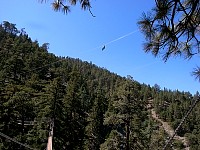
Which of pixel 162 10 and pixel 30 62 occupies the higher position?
pixel 30 62

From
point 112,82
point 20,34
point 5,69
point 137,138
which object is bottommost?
point 137,138

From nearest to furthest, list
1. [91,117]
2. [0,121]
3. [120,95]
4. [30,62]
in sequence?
[120,95], [0,121], [91,117], [30,62]

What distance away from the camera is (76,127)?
3859cm

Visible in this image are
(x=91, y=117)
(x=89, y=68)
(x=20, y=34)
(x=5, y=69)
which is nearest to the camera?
(x=91, y=117)

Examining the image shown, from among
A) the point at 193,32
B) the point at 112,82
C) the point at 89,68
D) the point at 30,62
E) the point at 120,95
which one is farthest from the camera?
the point at 89,68

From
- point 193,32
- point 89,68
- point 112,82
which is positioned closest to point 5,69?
point 193,32

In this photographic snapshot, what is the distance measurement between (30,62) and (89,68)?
333 ft

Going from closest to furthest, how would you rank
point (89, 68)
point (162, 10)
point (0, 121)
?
point (162, 10) < point (0, 121) < point (89, 68)

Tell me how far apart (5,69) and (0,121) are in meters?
29.9

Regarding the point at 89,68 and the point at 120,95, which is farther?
the point at 89,68

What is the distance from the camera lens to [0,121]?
110 feet

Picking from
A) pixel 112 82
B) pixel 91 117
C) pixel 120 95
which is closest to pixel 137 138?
pixel 120 95

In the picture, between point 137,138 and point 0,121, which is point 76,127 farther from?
point 137,138

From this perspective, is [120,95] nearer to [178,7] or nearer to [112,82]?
[178,7]
